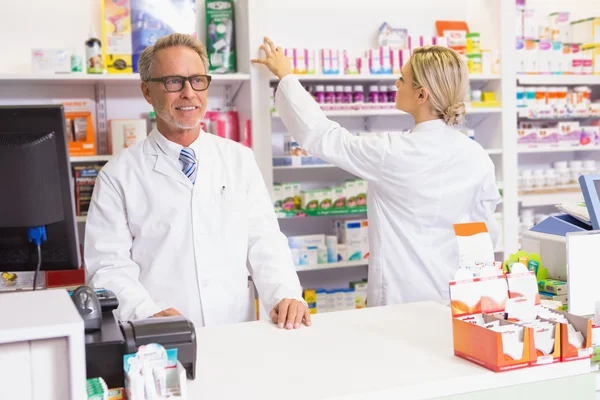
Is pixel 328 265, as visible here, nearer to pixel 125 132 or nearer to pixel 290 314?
pixel 125 132

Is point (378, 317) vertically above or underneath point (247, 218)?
underneath

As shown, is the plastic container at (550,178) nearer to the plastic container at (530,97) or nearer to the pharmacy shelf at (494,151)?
the plastic container at (530,97)

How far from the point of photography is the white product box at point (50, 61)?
141 inches

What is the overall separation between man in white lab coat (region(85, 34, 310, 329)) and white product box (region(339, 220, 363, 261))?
71.6 inches

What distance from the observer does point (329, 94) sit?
4145 millimetres

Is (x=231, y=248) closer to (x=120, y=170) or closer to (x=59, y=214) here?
(x=120, y=170)

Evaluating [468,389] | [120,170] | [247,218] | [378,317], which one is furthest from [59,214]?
[468,389]

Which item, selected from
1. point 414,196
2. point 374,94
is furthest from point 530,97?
point 414,196

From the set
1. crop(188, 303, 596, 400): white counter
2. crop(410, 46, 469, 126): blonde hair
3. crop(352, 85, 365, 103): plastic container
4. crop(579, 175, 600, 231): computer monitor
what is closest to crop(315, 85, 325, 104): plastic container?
crop(352, 85, 365, 103): plastic container

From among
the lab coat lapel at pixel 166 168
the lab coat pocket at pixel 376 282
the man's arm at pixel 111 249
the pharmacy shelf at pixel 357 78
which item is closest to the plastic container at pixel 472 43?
the pharmacy shelf at pixel 357 78

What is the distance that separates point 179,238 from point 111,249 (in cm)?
23

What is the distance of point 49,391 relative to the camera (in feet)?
4.03

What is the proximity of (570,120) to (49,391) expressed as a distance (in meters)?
5.05

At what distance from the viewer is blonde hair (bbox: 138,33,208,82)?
241cm
